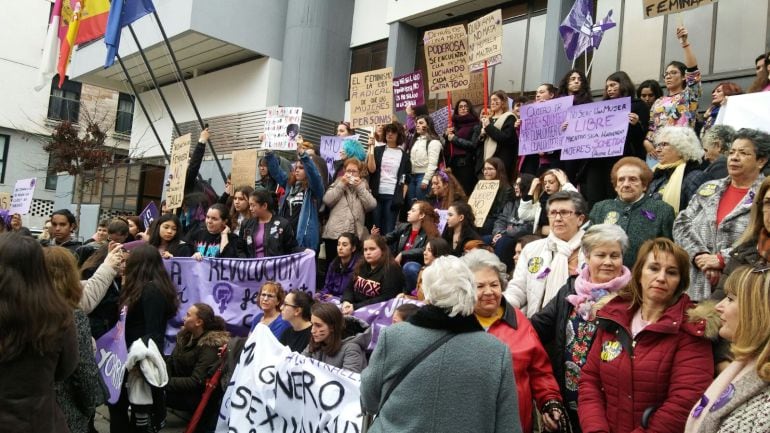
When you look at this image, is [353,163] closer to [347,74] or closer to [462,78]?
[462,78]

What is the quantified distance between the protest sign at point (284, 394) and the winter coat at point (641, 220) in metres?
2.19

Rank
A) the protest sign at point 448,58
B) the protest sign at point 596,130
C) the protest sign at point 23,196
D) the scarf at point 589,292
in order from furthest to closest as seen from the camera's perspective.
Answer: the protest sign at point 23,196, the protest sign at point 448,58, the protest sign at point 596,130, the scarf at point 589,292

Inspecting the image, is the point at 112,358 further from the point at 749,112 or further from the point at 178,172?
the point at 749,112

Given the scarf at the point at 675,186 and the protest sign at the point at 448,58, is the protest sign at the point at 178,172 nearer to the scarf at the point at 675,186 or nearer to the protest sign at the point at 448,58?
the protest sign at the point at 448,58

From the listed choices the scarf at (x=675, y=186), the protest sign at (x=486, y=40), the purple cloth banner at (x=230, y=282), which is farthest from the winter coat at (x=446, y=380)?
the protest sign at (x=486, y=40)

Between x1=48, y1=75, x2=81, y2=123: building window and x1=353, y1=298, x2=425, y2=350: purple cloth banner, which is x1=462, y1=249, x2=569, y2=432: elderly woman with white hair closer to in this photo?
x1=353, y1=298, x2=425, y2=350: purple cloth banner

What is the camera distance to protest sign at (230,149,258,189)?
1023cm

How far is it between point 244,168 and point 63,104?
27355 mm

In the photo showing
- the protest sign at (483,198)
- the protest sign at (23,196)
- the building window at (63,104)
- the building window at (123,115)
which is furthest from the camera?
the building window at (123,115)

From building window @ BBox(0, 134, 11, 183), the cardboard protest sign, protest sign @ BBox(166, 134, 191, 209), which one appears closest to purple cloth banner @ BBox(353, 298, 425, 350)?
protest sign @ BBox(166, 134, 191, 209)

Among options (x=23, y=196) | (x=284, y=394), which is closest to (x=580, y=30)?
(x=284, y=394)

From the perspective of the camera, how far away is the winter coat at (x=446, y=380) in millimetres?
2729

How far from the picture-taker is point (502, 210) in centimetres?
746

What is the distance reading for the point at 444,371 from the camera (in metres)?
2.75
